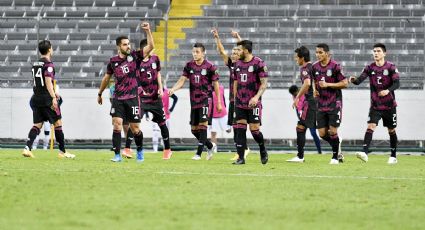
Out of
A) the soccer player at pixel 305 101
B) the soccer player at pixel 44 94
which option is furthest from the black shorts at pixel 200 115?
the soccer player at pixel 44 94

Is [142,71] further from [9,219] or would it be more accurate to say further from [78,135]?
[9,219]

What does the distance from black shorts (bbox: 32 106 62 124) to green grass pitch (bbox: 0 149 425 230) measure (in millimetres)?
3601

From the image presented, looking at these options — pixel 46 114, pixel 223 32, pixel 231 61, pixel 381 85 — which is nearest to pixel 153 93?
pixel 231 61

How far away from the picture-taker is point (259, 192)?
440 inches

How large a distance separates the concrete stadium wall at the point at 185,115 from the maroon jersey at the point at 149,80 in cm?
604

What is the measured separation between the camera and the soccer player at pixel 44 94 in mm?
18734

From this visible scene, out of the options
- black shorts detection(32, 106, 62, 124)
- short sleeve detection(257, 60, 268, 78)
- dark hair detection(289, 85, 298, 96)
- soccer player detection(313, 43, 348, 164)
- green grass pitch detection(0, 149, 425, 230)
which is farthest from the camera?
dark hair detection(289, 85, 298, 96)

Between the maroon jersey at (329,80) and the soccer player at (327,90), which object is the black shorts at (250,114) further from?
the maroon jersey at (329,80)

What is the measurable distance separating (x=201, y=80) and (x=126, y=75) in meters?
2.49

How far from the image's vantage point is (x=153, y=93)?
20.0 metres

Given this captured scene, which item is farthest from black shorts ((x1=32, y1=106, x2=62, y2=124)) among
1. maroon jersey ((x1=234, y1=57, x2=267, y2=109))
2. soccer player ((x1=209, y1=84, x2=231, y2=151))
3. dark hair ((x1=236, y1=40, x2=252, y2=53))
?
soccer player ((x1=209, y1=84, x2=231, y2=151))

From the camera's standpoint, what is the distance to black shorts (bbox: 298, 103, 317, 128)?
19.9 m

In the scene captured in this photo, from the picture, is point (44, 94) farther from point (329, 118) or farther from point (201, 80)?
point (329, 118)

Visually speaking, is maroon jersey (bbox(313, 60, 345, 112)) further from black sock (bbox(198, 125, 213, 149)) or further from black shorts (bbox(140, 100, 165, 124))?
black shorts (bbox(140, 100, 165, 124))
